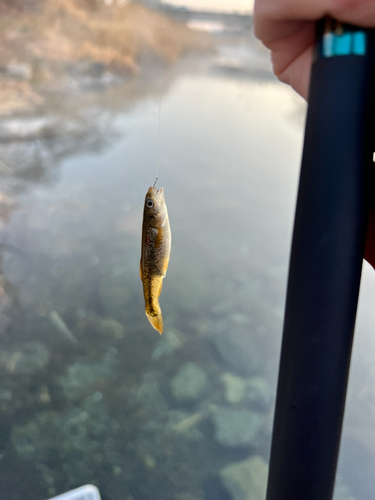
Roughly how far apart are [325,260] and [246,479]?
1.38 metres

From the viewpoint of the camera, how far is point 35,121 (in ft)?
12.1

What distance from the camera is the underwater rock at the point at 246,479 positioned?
1.33 meters

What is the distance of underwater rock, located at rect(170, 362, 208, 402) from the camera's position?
5.39 ft

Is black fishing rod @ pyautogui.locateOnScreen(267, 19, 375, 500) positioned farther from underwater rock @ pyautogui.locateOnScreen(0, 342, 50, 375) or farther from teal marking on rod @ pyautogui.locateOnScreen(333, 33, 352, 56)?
underwater rock @ pyautogui.locateOnScreen(0, 342, 50, 375)

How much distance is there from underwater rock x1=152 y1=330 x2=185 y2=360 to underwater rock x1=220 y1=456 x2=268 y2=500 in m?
0.58

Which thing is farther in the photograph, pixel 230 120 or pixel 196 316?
pixel 230 120

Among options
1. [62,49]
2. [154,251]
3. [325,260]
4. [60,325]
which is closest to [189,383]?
[60,325]

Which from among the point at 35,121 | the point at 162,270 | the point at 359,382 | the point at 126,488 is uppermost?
the point at 162,270

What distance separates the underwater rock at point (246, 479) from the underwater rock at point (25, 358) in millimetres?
906

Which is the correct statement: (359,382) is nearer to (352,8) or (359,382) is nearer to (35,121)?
(352,8)

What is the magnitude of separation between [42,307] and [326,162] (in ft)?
6.46

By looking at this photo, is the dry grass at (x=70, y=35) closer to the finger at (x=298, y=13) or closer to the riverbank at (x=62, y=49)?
the riverbank at (x=62, y=49)

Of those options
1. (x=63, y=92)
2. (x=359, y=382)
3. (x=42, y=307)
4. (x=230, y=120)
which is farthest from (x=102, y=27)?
(x=359, y=382)

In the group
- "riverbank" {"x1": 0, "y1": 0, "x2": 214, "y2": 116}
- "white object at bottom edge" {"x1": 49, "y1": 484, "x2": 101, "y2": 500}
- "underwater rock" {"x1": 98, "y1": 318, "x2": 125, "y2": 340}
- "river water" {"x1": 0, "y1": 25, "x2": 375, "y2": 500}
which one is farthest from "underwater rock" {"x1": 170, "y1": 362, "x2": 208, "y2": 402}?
"riverbank" {"x1": 0, "y1": 0, "x2": 214, "y2": 116}
